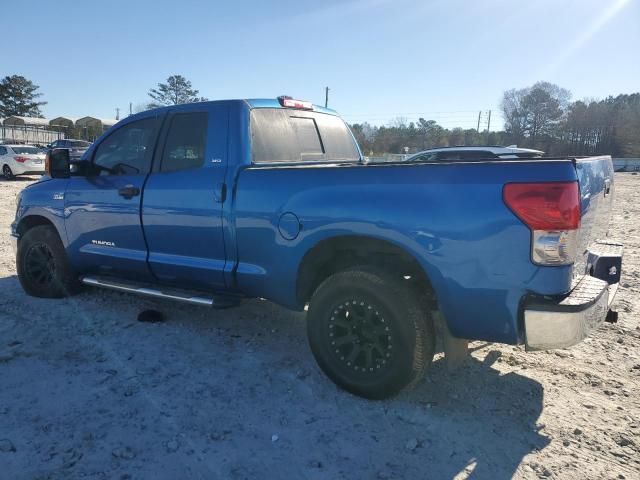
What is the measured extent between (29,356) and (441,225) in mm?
3341

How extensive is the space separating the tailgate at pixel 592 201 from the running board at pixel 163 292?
2508mm

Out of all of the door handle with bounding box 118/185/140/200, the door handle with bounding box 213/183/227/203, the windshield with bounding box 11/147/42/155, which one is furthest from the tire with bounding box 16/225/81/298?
the windshield with bounding box 11/147/42/155

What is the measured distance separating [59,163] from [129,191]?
0.97 meters

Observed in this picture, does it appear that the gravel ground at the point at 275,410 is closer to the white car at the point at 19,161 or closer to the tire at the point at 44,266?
the tire at the point at 44,266

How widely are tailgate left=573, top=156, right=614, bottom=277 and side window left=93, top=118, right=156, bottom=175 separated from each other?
137 inches

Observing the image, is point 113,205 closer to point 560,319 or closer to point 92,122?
point 560,319

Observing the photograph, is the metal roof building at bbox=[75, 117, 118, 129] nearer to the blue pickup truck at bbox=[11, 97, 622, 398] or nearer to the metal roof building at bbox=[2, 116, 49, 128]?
the metal roof building at bbox=[2, 116, 49, 128]

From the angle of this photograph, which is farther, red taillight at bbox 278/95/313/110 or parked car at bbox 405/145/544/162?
parked car at bbox 405/145/544/162

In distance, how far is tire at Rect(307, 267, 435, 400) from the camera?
3088mm

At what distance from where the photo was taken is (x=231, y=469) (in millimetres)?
2613

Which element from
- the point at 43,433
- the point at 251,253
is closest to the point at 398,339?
the point at 251,253

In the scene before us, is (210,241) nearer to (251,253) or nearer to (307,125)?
(251,253)

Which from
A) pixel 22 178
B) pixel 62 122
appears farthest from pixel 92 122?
pixel 22 178

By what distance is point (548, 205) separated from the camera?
2568mm
